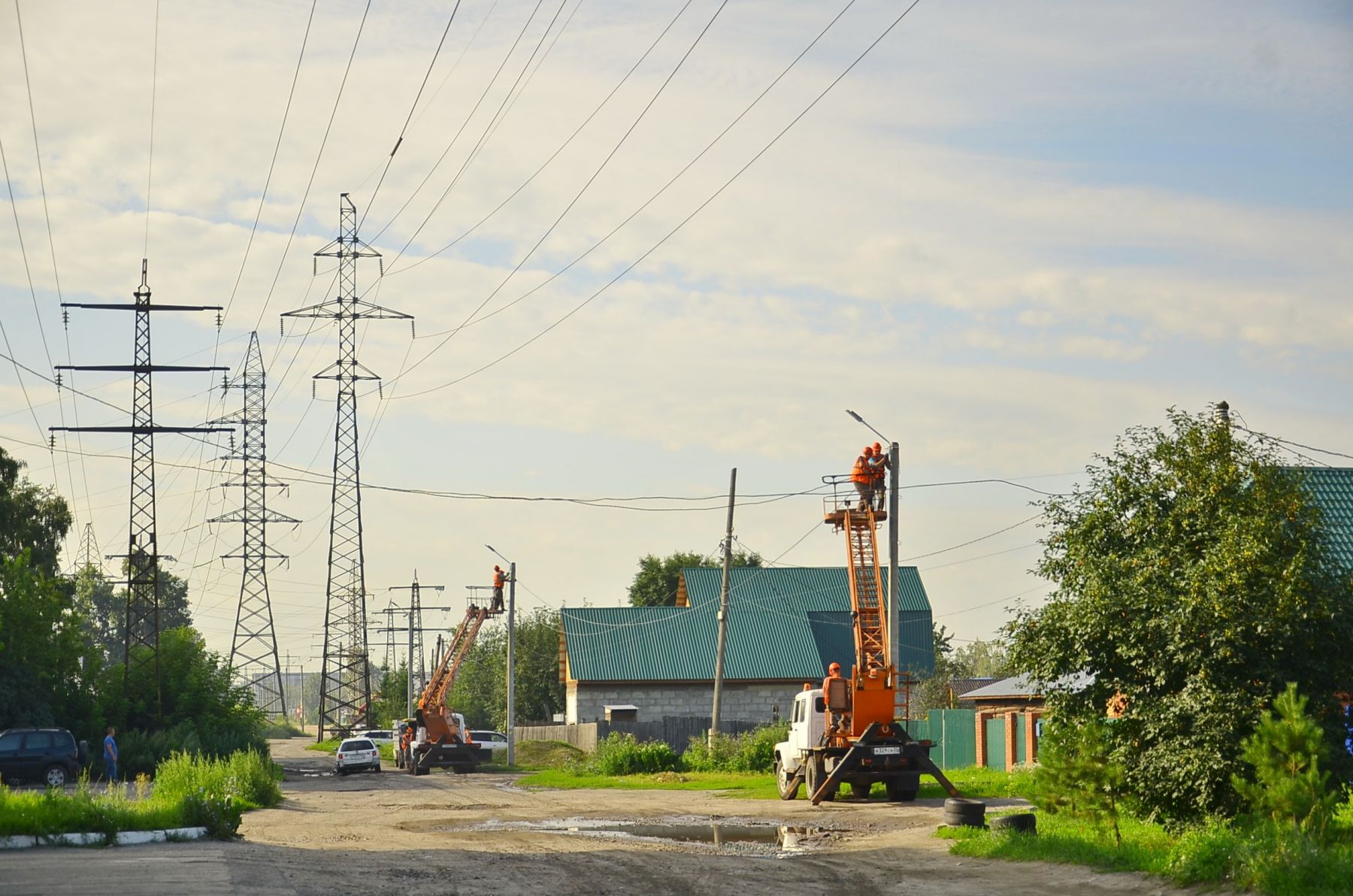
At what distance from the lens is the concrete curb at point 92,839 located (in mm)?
19781

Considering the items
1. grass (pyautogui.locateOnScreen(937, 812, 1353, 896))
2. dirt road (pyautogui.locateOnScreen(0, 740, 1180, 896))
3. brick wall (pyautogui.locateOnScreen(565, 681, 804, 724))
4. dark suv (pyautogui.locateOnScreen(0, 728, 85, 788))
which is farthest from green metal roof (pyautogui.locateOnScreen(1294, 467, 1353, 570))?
dark suv (pyautogui.locateOnScreen(0, 728, 85, 788))

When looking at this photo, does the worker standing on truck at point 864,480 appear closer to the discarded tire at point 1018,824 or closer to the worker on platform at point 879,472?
the worker on platform at point 879,472

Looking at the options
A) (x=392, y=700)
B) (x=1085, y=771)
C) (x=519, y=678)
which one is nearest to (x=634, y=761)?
(x=1085, y=771)

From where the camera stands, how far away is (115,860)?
18.1 meters

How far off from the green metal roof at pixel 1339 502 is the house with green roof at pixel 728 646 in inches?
1153

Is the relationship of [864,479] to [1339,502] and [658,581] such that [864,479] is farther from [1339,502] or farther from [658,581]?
[658,581]

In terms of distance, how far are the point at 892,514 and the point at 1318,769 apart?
17255 millimetres

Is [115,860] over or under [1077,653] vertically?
under

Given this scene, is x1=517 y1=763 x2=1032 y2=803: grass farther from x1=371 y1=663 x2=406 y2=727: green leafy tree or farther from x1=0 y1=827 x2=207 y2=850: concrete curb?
x1=371 y1=663 x2=406 y2=727: green leafy tree

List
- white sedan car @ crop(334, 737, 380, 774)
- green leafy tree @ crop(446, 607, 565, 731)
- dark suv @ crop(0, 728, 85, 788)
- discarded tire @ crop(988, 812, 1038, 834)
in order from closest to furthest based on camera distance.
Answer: discarded tire @ crop(988, 812, 1038, 834) < dark suv @ crop(0, 728, 85, 788) < white sedan car @ crop(334, 737, 380, 774) < green leafy tree @ crop(446, 607, 565, 731)

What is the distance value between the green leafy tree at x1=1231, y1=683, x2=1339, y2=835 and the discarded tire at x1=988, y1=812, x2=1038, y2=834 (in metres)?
4.58

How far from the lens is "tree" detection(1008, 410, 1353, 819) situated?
1719 cm

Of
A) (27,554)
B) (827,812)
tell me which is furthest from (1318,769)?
(27,554)

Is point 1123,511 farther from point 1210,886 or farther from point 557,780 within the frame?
point 557,780
